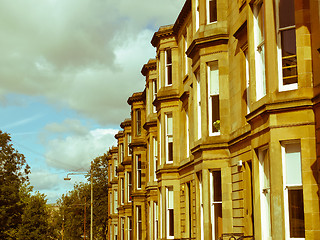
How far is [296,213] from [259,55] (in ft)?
16.0

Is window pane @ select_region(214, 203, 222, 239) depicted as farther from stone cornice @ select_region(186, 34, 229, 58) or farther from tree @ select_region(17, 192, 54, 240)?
tree @ select_region(17, 192, 54, 240)

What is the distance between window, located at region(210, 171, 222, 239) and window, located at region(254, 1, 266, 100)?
551 cm

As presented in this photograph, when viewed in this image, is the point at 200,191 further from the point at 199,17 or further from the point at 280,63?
the point at 280,63

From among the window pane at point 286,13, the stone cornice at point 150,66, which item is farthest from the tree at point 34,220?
the window pane at point 286,13

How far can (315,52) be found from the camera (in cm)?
1228

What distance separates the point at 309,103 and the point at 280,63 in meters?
1.51

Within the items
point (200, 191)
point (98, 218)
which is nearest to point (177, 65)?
point (200, 191)

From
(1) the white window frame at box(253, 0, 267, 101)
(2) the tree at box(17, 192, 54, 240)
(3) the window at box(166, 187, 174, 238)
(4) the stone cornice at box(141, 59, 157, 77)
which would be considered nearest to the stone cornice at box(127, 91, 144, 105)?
(4) the stone cornice at box(141, 59, 157, 77)

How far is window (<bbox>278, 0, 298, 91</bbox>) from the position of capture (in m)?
13.0

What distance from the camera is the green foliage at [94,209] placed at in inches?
3285

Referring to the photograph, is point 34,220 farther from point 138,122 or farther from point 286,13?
point 286,13

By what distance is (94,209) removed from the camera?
83.5 m

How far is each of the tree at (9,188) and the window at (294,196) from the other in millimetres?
52266

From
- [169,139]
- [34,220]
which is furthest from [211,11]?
[34,220]
